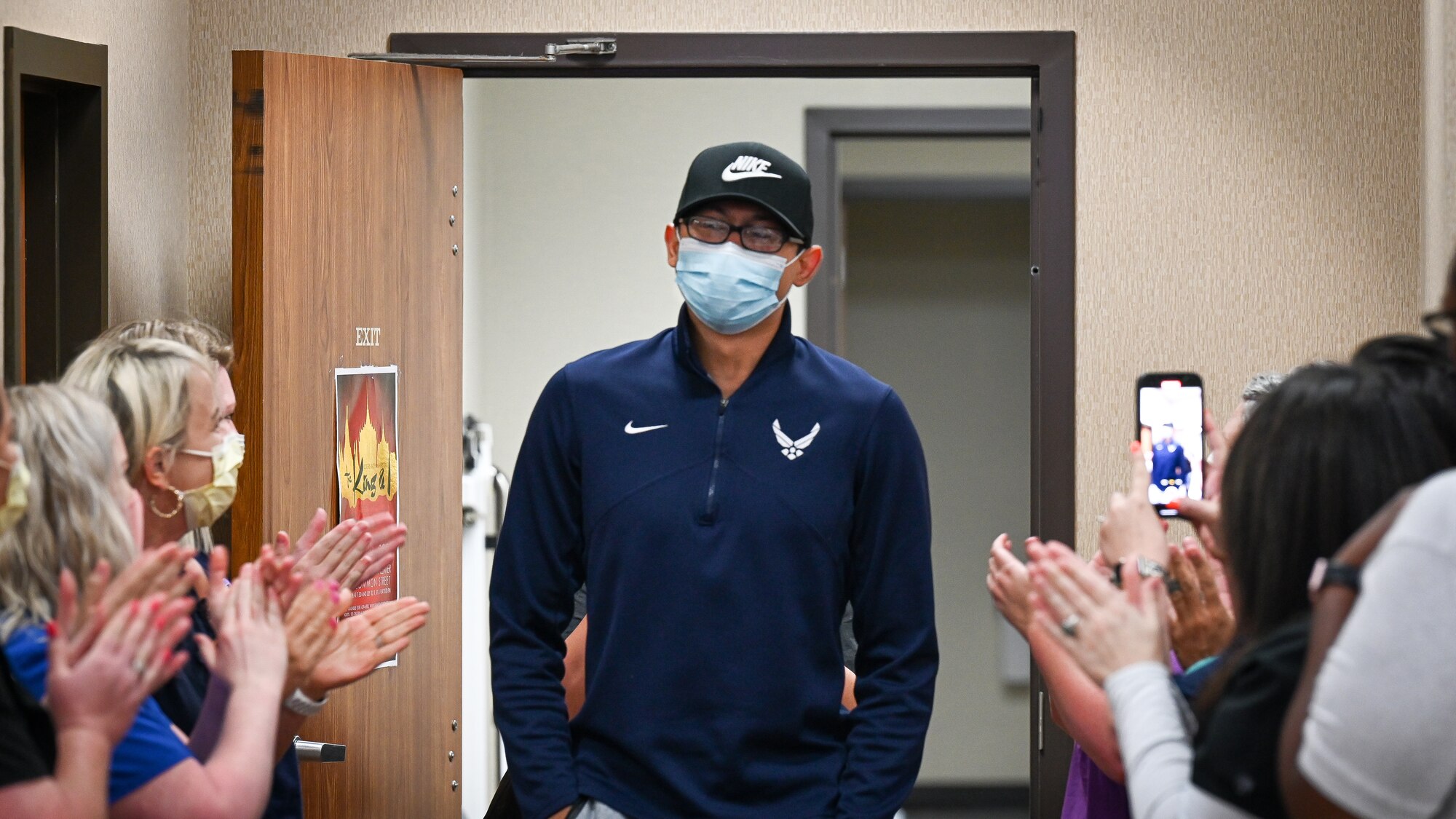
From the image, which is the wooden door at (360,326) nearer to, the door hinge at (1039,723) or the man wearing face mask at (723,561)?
the man wearing face mask at (723,561)

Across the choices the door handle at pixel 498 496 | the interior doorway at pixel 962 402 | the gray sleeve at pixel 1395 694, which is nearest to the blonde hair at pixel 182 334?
the gray sleeve at pixel 1395 694

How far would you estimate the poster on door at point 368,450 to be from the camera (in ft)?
8.05

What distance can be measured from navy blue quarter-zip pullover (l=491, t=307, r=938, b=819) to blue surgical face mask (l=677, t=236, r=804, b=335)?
0.05 m

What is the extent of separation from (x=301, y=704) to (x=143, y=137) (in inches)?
57.3

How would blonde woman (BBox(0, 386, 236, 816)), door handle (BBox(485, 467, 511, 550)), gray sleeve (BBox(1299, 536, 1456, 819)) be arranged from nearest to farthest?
gray sleeve (BBox(1299, 536, 1456, 819))
blonde woman (BBox(0, 386, 236, 816))
door handle (BBox(485, 467, 511, 550))

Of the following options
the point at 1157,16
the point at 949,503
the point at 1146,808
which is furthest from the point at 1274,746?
the point at 949,503

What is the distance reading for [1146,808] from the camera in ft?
3.69

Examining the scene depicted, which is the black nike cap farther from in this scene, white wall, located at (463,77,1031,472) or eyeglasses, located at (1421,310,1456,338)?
white wall, located at (463,77,1031,472)

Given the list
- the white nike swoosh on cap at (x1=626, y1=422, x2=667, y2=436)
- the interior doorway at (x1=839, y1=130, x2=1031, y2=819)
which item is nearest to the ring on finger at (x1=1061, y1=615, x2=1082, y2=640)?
the white nike swoosh on cap at (x1=626, y1=422, x2=667, y2=436)

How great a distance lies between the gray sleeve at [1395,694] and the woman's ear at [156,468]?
1.35 m

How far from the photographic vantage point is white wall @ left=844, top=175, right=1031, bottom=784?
4859 mm

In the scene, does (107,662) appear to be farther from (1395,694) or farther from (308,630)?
(1395,694)

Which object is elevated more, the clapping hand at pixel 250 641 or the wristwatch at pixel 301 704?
the clapping hand at pixel 250 641

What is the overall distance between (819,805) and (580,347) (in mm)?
2865
